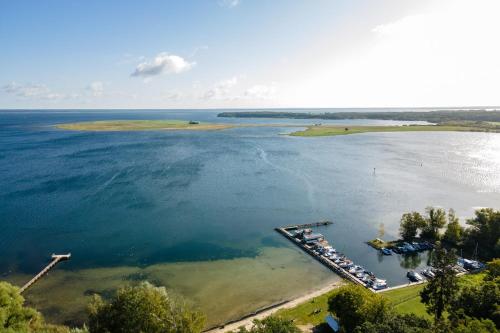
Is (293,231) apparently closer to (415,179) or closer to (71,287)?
(71,287)

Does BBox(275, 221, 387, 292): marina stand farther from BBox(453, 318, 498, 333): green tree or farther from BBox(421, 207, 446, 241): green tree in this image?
BBox(453, 318, 498, 333): green tree

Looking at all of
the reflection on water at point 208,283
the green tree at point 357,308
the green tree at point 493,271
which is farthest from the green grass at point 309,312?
the green tree at point 493,271

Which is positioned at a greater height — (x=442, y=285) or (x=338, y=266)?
(x=442, y=285)

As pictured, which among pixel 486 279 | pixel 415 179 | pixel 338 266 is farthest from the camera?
pixel 415 179

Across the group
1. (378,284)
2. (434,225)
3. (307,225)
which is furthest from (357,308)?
(434,225)

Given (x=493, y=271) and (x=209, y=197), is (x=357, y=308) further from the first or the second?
(x=209, y=197)

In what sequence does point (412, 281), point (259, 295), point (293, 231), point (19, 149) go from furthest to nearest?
point (19, 149) → point (293, 231) → point (412, 281) → point (259, 295)

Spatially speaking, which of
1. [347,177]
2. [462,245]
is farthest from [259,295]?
[347,177]
